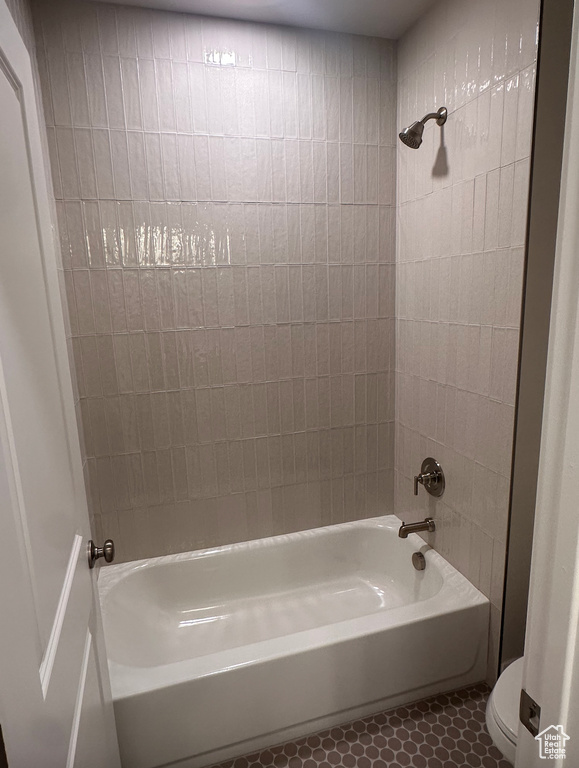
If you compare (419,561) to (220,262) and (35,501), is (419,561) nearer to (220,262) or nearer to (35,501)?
(220,262)

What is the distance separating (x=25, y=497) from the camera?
0.65m

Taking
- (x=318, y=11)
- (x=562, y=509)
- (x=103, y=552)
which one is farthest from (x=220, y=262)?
(x=562, y=509)

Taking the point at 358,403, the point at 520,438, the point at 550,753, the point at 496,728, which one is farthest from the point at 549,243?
the point at 496,728

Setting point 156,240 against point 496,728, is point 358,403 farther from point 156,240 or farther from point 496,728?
point 496,728

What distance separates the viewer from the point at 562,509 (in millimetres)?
531

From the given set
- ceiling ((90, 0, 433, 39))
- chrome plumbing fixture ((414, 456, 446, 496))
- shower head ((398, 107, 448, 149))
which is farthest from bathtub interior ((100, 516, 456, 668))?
ceiling ((90, 0, 433, 39))

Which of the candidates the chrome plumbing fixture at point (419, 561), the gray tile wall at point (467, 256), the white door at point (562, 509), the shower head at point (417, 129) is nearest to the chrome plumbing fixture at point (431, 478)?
the gray tile wall at point (467, 256)

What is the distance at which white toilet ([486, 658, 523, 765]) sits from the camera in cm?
122

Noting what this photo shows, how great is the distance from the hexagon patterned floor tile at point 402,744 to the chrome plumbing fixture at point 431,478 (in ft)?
2.59

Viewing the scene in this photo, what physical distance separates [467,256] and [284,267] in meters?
0.77

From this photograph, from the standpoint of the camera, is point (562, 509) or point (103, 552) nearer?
point (562, 509)

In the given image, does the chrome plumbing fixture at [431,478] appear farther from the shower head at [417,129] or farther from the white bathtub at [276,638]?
the shower head at [417,129]

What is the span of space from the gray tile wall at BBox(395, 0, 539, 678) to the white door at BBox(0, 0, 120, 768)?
1.34 meters

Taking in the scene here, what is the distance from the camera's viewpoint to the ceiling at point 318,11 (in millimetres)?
1703
